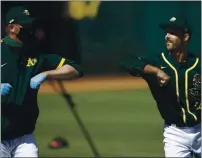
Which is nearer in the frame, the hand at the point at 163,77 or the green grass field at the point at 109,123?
the hand at the point at 163,77

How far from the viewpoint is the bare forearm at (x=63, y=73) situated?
3.91 metres

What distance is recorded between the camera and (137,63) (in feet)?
12.8

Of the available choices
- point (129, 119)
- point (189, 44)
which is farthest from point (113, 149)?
point (189, 44)

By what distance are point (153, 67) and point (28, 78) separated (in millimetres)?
1007

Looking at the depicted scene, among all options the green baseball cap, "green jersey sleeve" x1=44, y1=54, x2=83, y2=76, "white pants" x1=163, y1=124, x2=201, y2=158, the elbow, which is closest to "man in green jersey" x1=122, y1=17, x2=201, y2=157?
"white pants" x1=163, y1=124, x2=201, y2=158

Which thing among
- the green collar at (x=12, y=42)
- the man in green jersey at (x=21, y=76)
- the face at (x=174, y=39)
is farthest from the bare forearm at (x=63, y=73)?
Answer: the face at (x=174, y=39)

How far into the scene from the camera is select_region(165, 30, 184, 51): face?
12.7ft

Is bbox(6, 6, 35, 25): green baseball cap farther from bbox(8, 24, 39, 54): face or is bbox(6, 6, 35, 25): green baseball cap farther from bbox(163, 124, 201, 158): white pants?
bbox(163, 124, 201, 158): white pants

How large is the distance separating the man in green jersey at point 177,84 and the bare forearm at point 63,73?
0.49 m

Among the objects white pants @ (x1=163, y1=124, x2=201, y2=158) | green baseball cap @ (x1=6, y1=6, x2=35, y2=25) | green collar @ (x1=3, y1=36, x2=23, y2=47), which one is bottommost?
white pants @ (x1=163, y1=124, x2=201, y2=158)

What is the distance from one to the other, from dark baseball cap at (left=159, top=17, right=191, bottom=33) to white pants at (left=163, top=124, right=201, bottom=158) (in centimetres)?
79

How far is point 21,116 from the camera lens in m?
3.87

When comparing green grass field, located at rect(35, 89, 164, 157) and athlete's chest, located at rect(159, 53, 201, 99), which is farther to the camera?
green grass field, located at rect(35, 89, 164, 157)

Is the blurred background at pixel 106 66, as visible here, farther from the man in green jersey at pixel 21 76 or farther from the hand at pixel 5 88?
the hand at pixel 5 88
